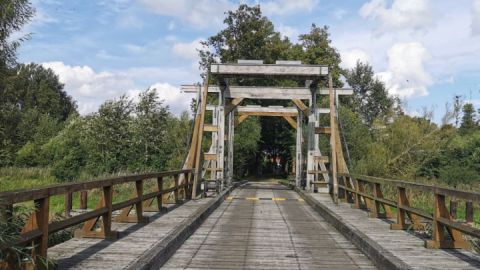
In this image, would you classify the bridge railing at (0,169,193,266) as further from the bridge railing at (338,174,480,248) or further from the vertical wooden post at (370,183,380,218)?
the vertical wooden post at (370,183,380,218)

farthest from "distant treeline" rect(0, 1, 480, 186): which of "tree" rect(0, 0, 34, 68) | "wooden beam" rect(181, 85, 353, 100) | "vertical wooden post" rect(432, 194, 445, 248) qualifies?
"vertical wooden post" rect(432, 194, 445, 248)

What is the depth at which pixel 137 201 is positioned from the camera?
912 centimetres

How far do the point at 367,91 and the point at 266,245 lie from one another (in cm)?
6157

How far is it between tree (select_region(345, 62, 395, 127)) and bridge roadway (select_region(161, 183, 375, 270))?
54.7m

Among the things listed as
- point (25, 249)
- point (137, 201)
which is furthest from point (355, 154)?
point (25, 249)

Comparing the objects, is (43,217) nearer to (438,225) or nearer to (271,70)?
(438,225)

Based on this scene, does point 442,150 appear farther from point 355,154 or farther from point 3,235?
point 3,235

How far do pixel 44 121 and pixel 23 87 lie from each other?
49.0 metres

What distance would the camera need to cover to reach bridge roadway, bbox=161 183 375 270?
7062 mm

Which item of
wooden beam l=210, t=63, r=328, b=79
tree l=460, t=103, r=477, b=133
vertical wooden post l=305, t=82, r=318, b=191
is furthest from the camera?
tree l=460, t=103, r=477, b=133

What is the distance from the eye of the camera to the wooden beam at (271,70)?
18188 mm

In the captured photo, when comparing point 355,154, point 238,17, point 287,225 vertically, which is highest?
point 238,17

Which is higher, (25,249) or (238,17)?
(238,17)

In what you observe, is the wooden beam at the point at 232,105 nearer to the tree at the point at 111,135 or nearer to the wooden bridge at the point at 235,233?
the wooden bridge at the point at 235,233
